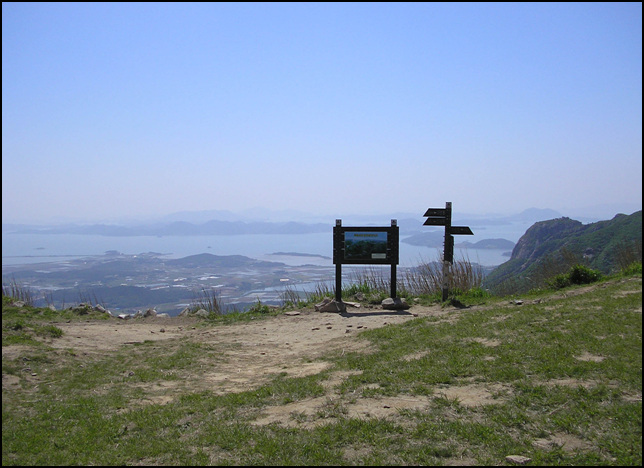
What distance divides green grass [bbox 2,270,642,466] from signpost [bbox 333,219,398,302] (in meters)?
5.66

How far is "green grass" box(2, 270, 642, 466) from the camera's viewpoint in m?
4.59

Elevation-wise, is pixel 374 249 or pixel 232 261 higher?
pixel 374 249

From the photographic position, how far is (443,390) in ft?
20.0

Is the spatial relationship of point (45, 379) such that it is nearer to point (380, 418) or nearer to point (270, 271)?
point (380, 418)

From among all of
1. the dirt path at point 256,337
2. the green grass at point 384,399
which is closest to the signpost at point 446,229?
the dirt path at point 256,337

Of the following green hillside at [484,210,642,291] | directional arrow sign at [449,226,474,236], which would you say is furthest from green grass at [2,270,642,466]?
green hillside at [484,210,642,291]

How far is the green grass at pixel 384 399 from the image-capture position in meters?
4.59

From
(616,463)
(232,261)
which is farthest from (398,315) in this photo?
(232,261)

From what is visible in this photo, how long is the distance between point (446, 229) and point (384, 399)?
9028 millimetres

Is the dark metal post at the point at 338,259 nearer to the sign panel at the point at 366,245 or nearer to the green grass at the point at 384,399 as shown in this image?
the sign panel at the point at 366,245

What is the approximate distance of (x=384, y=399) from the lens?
5.94 meters

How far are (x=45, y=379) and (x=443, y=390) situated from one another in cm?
554

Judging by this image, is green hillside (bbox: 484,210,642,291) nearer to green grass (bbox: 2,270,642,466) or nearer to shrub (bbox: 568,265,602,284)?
shrub (bbox: 568,265,602,284)

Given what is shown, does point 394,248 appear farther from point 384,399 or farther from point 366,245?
point 384,399
